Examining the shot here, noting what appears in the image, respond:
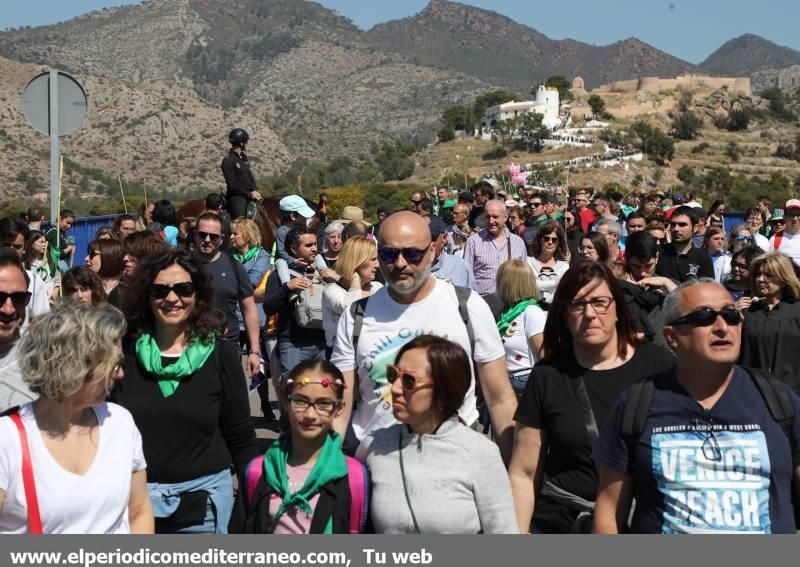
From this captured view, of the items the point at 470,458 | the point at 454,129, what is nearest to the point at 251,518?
the point at 470,458

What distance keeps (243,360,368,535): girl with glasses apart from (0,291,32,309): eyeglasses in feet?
3.58

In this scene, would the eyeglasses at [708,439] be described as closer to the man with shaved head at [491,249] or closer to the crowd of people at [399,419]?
the crowd of people at [399,419]

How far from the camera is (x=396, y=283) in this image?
417 centimetres

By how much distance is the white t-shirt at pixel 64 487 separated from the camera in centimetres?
307

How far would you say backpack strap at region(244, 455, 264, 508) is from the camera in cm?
361

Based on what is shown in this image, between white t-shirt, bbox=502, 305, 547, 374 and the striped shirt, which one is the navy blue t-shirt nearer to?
white t-shirt, bbox=502, 305, 547, 374

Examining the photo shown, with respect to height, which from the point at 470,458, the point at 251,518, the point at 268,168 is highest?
the point at 268,168

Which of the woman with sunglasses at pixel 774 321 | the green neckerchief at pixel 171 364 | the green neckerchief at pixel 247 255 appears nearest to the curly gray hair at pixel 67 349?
the green neckerchief at pixel 171 364

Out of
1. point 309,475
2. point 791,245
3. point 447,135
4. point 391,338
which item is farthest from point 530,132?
point 309,475

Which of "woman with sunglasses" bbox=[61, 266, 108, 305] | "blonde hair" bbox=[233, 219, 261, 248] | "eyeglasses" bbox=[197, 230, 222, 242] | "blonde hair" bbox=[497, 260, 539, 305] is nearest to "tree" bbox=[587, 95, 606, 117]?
"blonde hair" bbox=[233, 219, 261, 248]

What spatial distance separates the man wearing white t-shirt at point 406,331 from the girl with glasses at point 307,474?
47 cm

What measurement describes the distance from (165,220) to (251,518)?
9943 mm

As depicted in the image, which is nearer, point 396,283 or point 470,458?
point 470,458

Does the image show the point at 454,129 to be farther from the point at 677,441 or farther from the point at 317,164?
the point at 677,441
